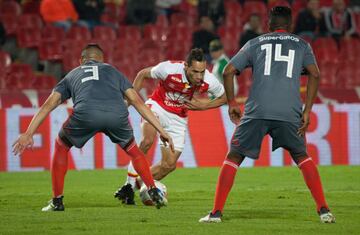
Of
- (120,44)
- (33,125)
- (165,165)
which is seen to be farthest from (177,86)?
(120,44)

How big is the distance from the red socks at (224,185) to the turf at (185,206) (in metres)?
0.22

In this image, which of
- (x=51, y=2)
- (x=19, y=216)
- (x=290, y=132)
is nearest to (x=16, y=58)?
(x=51, y=2)

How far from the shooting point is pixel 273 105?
934 cm

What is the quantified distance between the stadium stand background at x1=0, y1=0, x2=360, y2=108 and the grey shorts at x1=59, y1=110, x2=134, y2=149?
896cm

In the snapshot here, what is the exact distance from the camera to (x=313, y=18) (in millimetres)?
22219

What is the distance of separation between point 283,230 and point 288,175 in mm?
7358

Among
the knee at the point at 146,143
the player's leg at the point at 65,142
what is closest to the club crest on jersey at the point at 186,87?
the knee at the point at 146,143

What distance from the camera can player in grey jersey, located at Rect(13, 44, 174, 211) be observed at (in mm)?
10484

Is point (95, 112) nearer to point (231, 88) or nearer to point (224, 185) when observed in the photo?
point (231, 88)

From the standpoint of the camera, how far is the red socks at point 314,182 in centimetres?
938

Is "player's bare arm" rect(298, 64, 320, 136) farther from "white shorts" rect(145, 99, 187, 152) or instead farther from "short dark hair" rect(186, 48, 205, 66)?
"white shorts" rect(145, 99, 187, 152)

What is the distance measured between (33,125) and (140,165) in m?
1.38

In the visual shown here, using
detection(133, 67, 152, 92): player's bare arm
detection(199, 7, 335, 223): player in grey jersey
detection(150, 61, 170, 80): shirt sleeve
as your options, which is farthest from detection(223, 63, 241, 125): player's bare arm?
detection(133, 67, 152, 92): player's bare arm

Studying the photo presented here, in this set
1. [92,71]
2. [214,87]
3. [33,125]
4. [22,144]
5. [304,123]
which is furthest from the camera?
[214,87]
